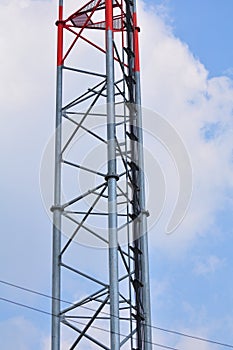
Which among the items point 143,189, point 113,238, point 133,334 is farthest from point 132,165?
point 133,334

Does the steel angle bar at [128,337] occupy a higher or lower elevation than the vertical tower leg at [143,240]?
lower

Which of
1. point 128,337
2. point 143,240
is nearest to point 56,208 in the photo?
point 143,240

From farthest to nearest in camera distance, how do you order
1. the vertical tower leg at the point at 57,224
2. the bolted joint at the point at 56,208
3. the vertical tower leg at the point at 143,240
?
1. the bolted joint at the point at 56,208
2. the vertical tower leg at the point at 143,240
3. the vertical tower leg at the point at 57,224

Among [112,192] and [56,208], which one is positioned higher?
[56,208]

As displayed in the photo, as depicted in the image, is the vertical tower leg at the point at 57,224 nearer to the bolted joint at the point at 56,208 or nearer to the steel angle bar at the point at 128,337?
the bolted joint at the point at 56,208

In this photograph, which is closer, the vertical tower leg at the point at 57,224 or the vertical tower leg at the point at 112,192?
the vertical tower leg at the point at 112,192

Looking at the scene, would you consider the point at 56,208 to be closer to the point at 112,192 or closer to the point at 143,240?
the point at 112,192

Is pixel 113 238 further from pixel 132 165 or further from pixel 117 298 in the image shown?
pixel 132 165

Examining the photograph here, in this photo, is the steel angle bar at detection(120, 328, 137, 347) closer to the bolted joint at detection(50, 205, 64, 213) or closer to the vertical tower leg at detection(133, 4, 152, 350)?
the vertical tower leg at detection(133, 4, 152, 350)

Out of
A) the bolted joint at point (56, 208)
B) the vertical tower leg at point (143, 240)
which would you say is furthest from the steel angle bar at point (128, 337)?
the bolted joint at point (56, 208)

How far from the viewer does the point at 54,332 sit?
14789mm

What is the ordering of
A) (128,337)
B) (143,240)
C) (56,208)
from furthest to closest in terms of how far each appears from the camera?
(143,240), (56,208), (128,337)

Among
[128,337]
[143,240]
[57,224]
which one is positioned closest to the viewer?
[128,337]

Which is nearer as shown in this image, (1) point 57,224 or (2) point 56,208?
(1) point 57,224
